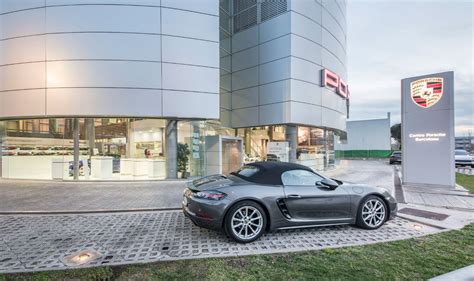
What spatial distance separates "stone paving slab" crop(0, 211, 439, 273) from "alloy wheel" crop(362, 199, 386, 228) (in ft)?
0.66

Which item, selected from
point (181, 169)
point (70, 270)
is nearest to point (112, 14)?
point (181, 169)

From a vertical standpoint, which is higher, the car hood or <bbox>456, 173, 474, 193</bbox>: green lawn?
the car hood

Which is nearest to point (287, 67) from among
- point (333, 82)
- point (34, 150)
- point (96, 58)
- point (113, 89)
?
point (333, 82)

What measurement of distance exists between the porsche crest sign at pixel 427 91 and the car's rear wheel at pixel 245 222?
9.39 m

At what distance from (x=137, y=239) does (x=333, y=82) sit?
16.8 metres

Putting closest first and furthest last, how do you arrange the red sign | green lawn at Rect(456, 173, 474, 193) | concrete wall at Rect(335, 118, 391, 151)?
1. green lawn at Rect(456, 173, 474, 193)
2. the red sign
3. concrete wall at Rect(335, 118, 391, 151)

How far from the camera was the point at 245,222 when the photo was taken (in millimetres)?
4434

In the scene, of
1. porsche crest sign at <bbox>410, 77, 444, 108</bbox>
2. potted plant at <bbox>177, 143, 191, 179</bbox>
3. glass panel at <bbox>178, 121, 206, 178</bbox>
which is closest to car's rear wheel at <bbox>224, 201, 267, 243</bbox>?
potted plant at <bbox>177, 143, 191, 179</bbox>

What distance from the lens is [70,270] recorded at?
10.9ft

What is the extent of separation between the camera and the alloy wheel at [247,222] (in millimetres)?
4393

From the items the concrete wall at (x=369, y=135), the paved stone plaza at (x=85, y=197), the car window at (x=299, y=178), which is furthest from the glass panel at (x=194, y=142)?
the concrete wall at (x=369, y=135)

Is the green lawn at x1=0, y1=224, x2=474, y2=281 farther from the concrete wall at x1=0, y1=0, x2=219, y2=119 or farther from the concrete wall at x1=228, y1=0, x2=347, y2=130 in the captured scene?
the concrete wall at x1=228, y1=0, x2=347, y2=130

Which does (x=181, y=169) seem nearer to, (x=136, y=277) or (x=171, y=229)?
(x=171, y=229)

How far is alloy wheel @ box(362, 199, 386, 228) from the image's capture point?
16.8 feet
